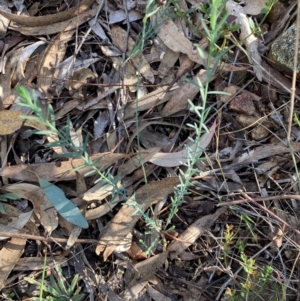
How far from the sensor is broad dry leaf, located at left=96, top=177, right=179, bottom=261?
1544mm

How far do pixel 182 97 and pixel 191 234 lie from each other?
48cm

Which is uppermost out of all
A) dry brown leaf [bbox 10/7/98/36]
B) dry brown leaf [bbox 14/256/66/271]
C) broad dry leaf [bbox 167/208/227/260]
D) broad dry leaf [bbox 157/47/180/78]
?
dry brown leaf [bbox 10/7/98/36]

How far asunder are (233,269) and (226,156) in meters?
0.40

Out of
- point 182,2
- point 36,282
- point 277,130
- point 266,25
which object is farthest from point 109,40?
point 36,282

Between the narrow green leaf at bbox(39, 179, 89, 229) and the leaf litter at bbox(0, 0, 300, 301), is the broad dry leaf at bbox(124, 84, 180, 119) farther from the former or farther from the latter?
the narrow green leaf at bbox(39, 179, 89, 229)

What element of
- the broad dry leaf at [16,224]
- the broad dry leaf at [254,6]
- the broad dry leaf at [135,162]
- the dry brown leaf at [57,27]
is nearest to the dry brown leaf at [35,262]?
the broad dry leaf at [16,224]

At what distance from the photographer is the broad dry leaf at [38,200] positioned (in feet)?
5.18

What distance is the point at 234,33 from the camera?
5.30 feet

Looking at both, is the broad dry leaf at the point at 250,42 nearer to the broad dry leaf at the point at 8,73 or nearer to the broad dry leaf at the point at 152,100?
the broad dry leaf at the point at 152,100

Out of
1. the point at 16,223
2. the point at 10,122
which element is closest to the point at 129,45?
the point at 10,122

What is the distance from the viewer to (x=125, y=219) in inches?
61.1

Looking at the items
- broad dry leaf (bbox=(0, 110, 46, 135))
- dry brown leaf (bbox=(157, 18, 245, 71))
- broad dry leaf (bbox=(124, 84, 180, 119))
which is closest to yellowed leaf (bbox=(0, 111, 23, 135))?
broad dry leaf (bbox=(0, 110, 46, 135))

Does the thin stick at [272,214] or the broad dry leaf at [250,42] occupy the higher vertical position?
the broad dry leaf at [250,42]

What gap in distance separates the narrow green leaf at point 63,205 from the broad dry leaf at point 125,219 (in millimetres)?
88
